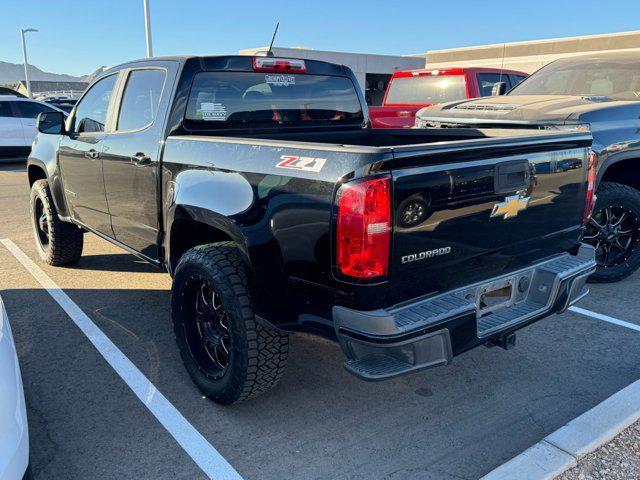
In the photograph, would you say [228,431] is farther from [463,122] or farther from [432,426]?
[463,122]

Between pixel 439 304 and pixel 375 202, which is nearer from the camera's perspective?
pixel 375 202

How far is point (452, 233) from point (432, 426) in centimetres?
110

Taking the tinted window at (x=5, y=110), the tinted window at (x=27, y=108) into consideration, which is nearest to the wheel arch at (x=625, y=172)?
the tinted window at (x=27, y=108)

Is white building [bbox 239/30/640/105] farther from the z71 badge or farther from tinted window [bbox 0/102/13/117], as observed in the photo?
the z71 badge

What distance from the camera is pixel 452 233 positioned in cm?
240

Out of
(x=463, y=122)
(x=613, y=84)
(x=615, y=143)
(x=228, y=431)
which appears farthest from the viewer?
(x=613, y=84)

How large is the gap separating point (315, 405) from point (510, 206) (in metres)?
1.52

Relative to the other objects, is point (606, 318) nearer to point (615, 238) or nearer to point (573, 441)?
point (615, 238)

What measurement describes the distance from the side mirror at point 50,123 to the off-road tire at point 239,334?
247cm

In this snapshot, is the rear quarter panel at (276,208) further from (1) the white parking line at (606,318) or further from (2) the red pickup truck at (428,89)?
(2) the red pickup truck at (428,89)

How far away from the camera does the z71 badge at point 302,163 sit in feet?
7.45

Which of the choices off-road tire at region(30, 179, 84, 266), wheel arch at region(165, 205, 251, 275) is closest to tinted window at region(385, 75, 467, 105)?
off-road tire at region(30, 179, 84, 266)

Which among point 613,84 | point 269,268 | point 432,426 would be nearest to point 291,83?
point 269,268

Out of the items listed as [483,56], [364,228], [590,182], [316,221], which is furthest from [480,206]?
[483,56]
